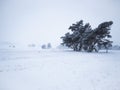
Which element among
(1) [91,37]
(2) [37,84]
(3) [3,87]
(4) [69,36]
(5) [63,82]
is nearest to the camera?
(3) [3,87]

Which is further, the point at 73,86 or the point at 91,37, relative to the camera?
the point at 91,37

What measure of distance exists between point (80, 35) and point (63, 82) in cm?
2908

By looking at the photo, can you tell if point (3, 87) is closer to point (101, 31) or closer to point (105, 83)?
point (105, 83)

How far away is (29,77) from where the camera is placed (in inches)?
289

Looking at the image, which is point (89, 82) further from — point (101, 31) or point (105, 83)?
point (101, 31)

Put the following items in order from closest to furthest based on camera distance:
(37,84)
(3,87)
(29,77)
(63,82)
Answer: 1. (3,87)
2. (37,84)
3. (63,82)
4. (29,77)

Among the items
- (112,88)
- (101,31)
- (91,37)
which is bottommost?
(112,88)

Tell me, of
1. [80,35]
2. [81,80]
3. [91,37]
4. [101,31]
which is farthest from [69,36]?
[81,80]

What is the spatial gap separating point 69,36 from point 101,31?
33.7ft

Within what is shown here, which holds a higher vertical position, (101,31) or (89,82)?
(101,31)

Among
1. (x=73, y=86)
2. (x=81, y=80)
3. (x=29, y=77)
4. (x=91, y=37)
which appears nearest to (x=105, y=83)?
(x=81, y=80)

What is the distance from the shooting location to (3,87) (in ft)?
19.8

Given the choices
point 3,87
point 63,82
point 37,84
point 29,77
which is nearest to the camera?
point 3,87

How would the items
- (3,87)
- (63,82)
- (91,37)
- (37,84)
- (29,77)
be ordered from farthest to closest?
(91,37), (29,77), (63,82), (37,84), (3,87)
